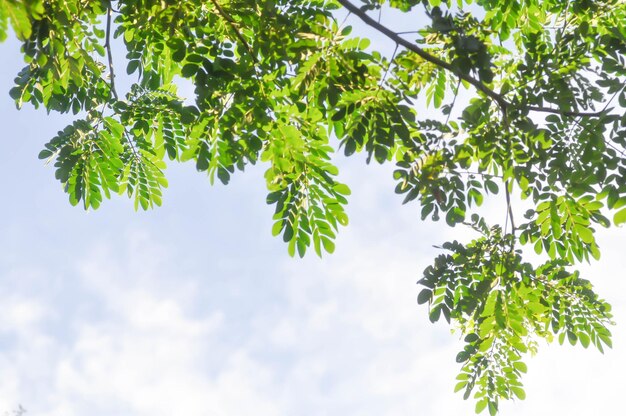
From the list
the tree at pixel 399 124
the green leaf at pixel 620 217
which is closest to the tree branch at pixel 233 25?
the tree at pixel 399 124

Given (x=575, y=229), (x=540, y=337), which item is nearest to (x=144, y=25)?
(x=575, y=229)

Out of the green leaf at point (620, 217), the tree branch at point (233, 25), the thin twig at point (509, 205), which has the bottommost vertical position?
the green leaf at point (620, 217)

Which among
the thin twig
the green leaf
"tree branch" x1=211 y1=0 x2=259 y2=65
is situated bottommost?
the green leaf

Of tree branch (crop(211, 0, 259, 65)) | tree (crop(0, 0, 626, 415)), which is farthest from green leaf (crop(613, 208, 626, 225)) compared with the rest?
tree branch (crop(211, 0, 259, 65))

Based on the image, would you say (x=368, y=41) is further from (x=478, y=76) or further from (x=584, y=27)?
(x=584, y=27)

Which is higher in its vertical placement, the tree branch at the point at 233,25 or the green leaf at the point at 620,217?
the tree branch at the point at 233,25

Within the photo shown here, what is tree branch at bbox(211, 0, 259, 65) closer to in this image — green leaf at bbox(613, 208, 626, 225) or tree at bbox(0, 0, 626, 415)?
tree at bbox(0, 0, 626, 415)

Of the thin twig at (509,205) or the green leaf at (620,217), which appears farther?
the thin twig at (509,205)

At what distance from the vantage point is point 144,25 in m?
5.10

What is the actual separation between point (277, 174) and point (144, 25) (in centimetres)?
140

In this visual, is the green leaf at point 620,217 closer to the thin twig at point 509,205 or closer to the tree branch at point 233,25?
the thin twig at point 509,205

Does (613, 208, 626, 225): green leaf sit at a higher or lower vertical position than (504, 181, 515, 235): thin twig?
lower

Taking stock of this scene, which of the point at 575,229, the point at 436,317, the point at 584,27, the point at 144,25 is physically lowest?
the point at 436,317

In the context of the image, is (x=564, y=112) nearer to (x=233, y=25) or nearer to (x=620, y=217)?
(x=620, y=217)
